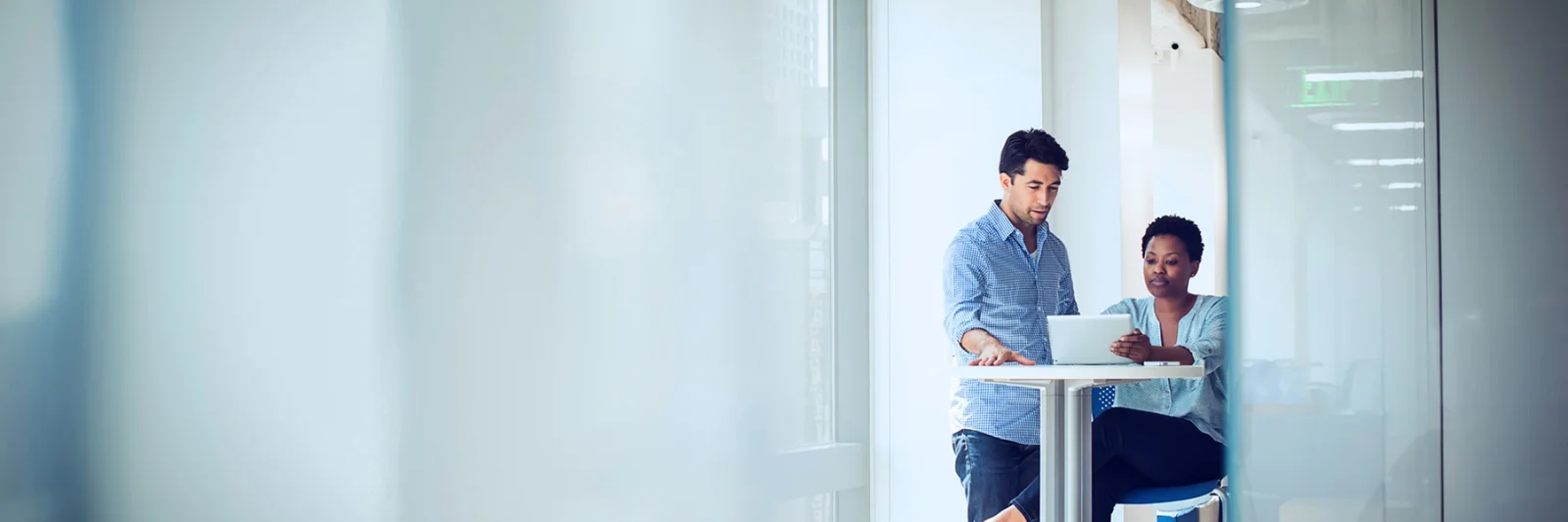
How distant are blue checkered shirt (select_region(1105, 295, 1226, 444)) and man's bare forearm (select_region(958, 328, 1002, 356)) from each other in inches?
13.6

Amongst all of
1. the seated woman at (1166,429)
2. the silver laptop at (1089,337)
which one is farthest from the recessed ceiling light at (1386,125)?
the seated woman at (1166,429)

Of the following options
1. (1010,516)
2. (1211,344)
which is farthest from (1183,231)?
(1010,516)

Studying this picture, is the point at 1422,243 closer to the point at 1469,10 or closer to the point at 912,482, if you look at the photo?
the point at 1469,10

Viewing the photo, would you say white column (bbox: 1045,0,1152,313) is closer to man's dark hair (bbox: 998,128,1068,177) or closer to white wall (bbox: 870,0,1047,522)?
white wall (bbox: 870,0,1047,522)

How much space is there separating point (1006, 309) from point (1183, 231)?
55cm

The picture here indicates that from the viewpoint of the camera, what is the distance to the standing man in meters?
2.98

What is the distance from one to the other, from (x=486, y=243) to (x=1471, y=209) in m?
1.87

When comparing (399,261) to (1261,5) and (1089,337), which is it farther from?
(1261,5)

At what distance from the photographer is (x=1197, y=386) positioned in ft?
8.77

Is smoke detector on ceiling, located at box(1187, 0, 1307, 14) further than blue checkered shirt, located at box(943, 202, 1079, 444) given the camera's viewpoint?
No

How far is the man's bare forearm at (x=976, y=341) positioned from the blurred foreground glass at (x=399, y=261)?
772 mm

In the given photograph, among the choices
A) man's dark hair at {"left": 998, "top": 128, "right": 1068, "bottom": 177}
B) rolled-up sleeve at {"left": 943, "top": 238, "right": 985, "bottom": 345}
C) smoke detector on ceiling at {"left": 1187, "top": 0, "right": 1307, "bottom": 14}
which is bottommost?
rolled-up sleeve at {"left": 943, "top": 238, "right": 985, "bottom": 345}

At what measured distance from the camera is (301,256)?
2.16m

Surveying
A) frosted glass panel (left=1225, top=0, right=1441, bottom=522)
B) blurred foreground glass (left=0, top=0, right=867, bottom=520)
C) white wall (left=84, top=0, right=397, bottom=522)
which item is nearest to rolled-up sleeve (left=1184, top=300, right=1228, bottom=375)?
frosted glass panel (left=1225, top=0, right=1441, bottom=522)
